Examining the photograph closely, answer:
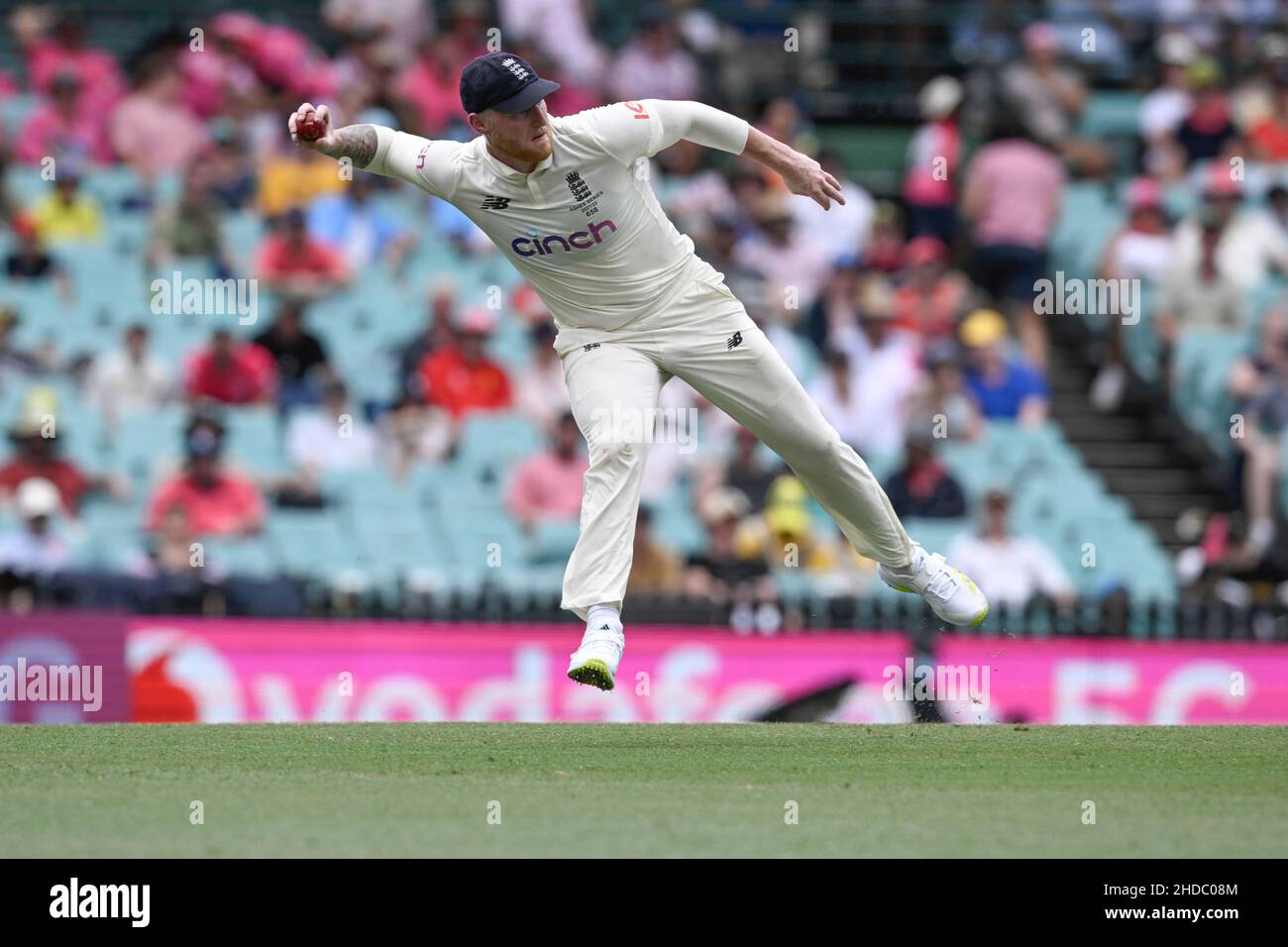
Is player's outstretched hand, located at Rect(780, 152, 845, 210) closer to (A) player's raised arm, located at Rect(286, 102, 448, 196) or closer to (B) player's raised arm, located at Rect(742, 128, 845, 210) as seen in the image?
(B) player's raised arm, located at Rect(742, 128, 845, 210)

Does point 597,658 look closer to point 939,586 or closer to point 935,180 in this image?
point 939,586

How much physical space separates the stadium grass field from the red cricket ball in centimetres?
234

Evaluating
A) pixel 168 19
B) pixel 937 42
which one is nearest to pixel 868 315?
pixel 937 42

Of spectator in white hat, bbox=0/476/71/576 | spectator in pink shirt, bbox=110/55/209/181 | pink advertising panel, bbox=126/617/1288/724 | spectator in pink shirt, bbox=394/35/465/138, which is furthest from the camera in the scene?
spectator in pink shirt, bbox=394/35/465/138

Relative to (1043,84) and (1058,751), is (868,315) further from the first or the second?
(1058,751)

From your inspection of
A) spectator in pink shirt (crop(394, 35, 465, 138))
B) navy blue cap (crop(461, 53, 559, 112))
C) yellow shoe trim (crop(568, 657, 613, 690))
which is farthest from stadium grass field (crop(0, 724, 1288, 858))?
spectator in pink shirt (crop(394, 35, 465, 138))

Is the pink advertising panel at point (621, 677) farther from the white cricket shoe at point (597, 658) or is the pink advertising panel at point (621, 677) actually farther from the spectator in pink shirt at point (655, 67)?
the spectator in pink shirt at point (655, 67)

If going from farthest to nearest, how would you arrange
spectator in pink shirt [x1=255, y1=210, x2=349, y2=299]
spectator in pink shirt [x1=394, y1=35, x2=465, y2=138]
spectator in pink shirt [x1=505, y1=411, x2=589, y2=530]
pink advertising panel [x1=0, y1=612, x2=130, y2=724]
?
spectator in pink shirt [x1=394, y1=35, x2=465, y2=138] → spectator in pink shirt [x1=255, y1=210, x2=349, y2=299] → spectator in pink shirt [x1=505, y1=411, x2=589, y2=530] → pink advertising panel [x1=0, y1=612, x2=130, y2=724]

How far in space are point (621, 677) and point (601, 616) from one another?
419cm

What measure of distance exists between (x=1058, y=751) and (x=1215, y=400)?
8.33 meters

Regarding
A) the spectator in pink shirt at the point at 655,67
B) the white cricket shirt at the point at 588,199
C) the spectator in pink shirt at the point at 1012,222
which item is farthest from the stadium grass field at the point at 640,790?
the spectator in pink shirt at the point at 655,67

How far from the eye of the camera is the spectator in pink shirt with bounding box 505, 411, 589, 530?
14133 mm

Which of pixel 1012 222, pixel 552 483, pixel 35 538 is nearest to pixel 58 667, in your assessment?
pixel 35 538

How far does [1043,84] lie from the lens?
19031 millimetres
